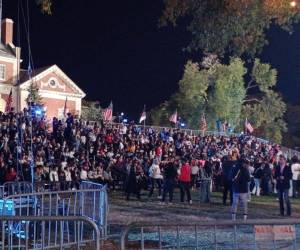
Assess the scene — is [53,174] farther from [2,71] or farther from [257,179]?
[2,71]

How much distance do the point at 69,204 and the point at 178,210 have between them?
22.5 feet

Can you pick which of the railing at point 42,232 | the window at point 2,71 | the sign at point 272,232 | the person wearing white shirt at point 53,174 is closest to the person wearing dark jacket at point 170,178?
the person wearing white shirt at point 53,174

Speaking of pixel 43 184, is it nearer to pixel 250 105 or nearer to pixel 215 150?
pixel 215 150

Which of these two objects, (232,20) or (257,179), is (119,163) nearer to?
(257,179)

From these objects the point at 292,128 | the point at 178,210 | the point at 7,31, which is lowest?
the point at 178,210

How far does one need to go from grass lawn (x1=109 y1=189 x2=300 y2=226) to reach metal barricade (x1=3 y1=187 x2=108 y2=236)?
2531 mm

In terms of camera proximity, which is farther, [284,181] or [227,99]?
[227,99]

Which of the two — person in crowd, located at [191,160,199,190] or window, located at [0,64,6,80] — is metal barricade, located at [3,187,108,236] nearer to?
person in crowd, located at [191,160,199,190]

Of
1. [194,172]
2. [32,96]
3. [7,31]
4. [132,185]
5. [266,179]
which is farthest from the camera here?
[7,31]

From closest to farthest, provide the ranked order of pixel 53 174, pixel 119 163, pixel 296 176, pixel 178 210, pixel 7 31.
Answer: pixel 178 210
pixel 53 174
pixel 296 176
pixel 119 163
pixel 7 31

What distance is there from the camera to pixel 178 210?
19734 millimetres

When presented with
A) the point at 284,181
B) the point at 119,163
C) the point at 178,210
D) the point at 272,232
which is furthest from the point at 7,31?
the point at 272,232

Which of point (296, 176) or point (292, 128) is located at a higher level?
point (292, 128)

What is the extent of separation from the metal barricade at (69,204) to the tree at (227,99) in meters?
51.8
